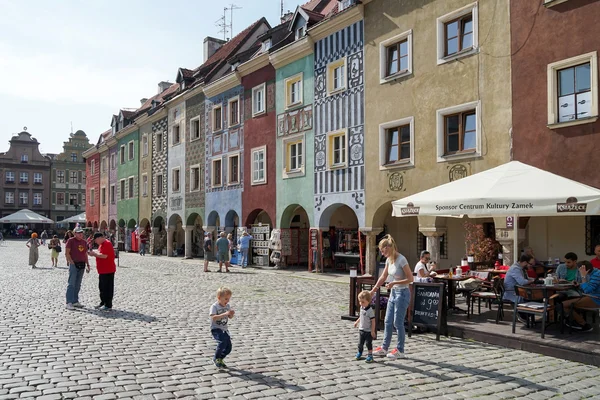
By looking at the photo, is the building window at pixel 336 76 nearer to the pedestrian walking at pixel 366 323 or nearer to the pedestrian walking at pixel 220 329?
the pedestrian walking at pixel 366 323

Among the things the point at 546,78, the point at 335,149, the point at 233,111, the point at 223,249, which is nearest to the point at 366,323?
the point at 546,78

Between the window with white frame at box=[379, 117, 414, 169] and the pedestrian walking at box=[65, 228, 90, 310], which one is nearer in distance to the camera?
the pedestrian walking at box=[65, 228, 90, 310]

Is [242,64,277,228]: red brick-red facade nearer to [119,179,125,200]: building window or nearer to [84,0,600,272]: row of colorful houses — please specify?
[84,0,600,272]: row of colorful houses

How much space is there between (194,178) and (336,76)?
1377cm

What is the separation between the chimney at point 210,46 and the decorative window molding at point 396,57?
23.5 m

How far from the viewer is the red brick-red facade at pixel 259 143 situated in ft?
83.1

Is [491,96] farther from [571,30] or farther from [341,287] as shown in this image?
[341,287]

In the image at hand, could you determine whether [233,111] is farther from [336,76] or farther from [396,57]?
[396,57]

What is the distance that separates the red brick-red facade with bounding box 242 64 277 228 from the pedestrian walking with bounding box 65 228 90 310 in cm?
1292

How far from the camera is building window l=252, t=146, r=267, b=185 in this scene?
25.8m

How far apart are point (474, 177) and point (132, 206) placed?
3491cm

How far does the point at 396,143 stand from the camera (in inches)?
739

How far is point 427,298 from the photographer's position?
9484mm

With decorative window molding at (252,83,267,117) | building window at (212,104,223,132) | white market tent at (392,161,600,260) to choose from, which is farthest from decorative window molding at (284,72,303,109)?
white market tent at (392,161,600,260)
